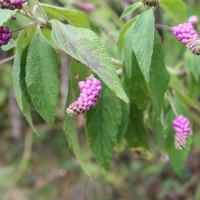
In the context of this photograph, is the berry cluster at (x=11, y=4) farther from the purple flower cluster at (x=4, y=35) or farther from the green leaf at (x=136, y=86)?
the green leaf at (x=136, y=86)

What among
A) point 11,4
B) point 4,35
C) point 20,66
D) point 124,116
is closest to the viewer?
point 11,4

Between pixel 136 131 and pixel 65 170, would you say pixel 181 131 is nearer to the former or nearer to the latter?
pixel 136 131

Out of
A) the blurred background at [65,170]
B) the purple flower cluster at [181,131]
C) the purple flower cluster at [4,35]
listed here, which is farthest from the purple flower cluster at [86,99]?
the blurred background at [65,170]

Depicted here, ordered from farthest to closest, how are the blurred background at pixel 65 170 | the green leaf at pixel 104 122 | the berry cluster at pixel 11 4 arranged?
the blurred background at pixel 65 170
the green leaf at pixel 104 122
the berry cluster at pixel 11 4

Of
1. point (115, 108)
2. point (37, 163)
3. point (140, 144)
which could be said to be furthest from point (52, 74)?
point (37, 163)

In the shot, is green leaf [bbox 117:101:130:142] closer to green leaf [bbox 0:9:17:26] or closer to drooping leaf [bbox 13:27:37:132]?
drooping leaf [bbox 13:27:37:132]

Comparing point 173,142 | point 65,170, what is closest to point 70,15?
point 173,142
